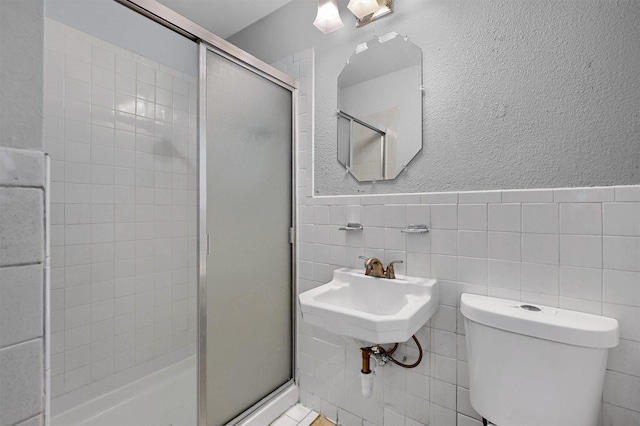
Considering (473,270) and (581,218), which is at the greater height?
(581,218)

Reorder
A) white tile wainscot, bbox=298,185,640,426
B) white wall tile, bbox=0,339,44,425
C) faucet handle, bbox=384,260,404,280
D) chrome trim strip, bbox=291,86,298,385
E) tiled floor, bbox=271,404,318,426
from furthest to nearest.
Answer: chrome trim strip, bbox=291,86,298,385
tiled floor, bbox=271,404,318,426
faucet handle, bbox=384,260,404,280
white tile wainscot, bbox=298,185,640,426
white wall tile, bbox=0,339,44,425

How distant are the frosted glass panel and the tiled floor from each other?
151 millimetres

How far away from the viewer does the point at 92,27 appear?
1.65m

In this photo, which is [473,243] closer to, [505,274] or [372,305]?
[505,274]

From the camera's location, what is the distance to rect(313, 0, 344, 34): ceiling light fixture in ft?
4.80

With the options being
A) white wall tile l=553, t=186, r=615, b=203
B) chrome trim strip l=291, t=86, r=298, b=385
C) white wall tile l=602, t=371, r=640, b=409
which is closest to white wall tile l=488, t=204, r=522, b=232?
white wall tile l=553, t=186, r=615, b=203

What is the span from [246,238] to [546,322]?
47.1 inches

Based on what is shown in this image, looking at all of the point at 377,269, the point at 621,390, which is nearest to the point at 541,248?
the point at 621,390

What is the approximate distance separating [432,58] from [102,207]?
1.89m

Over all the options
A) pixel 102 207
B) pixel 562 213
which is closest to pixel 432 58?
pixel 562 213

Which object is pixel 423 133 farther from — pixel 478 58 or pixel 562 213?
pixel 562 213

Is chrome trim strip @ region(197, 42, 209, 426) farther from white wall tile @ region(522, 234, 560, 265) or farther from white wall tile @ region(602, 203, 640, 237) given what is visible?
white wall tile @ region(602, 203, 640, 237)

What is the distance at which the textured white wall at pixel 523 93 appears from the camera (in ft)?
3.28

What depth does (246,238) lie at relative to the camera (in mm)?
A: 1480
